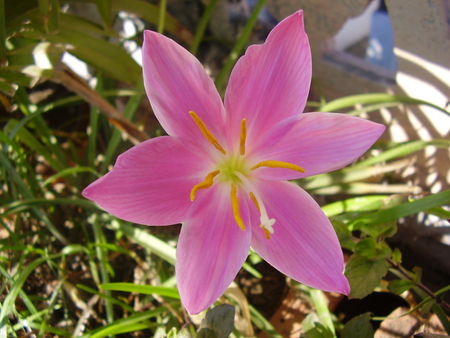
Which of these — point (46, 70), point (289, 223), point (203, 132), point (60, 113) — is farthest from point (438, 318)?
point (60, 113)

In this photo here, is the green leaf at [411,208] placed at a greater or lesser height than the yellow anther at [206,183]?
lesser

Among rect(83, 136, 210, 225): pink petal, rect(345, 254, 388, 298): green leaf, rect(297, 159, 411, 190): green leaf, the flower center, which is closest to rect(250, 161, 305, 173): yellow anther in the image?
the flower center

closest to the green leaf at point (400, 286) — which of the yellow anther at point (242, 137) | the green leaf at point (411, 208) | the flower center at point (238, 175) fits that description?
the green leaf at point (411, 208)

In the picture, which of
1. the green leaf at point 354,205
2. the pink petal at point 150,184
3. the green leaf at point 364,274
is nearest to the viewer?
the pink petal at point 150,184

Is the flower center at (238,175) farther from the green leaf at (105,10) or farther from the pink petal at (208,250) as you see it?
the green leaf at (105,10)

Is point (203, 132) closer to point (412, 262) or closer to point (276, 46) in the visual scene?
point (276, 46)

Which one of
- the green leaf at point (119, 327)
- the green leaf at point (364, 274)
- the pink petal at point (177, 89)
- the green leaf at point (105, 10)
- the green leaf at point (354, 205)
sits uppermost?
the green leaf at point (105, 10)

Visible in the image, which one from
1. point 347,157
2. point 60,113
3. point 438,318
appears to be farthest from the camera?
point 60,113
